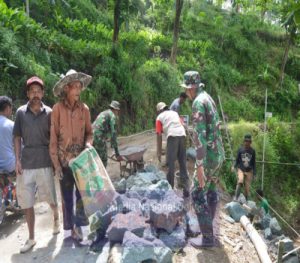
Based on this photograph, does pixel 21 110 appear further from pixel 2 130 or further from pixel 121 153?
pixel 121 153

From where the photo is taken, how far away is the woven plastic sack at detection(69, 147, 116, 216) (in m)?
3.82

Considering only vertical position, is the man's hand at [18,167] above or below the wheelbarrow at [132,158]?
above

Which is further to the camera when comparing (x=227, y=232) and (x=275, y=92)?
(x=275, y=92)

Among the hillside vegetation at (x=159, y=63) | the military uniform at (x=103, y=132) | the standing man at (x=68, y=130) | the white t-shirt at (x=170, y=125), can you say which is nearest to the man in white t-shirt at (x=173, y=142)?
the white t-shirt at (x=170, y=125)

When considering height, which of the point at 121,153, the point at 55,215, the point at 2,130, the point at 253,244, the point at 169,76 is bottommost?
the point at 253,244

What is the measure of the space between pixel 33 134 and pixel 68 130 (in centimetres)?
41

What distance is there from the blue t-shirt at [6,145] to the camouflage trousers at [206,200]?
2.64m

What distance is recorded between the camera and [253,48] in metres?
23.4

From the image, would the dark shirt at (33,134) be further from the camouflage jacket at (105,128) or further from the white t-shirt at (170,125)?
the white t-shirt at (170,125)

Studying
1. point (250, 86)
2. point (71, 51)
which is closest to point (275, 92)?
point (250, 86)

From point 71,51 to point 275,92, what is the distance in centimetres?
1306

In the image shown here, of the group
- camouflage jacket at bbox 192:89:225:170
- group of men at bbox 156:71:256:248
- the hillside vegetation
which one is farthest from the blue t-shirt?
the hillside vegetation

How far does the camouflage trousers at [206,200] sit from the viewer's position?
4113 mm

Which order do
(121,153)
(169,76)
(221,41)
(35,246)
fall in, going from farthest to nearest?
(221,41) < (169,76) < (121,153) < (35,246)
